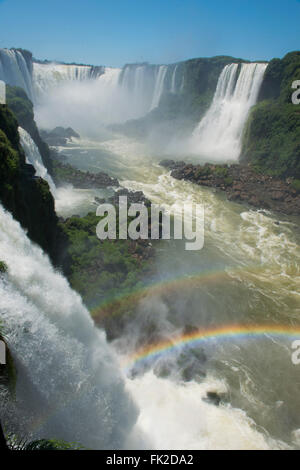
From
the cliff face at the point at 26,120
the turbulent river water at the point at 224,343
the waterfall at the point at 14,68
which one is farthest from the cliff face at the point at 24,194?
the waterfall at the point at 14,68

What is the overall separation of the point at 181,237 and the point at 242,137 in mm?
23225

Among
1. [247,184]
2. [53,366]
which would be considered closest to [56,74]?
[247,184]

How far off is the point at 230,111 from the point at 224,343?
113 feet

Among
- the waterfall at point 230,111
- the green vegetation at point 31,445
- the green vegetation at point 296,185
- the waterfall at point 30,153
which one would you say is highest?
the waterfall at point 230,111

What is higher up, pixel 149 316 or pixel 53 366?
pixel 53 366

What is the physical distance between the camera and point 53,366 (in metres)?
5.55

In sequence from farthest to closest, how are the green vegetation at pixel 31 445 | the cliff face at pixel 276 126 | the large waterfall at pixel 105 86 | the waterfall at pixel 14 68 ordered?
1. the large waterfall at pixel 105 86
2. the waterfall at pixel 14 68
3. the cliff face at pixel 276 126
4. the green vegetation at pixel 31 445

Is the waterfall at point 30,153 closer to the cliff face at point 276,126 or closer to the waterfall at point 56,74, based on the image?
the cliff face at point 276,126

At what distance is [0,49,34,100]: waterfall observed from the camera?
41219 mm

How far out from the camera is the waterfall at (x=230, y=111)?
3403 cm

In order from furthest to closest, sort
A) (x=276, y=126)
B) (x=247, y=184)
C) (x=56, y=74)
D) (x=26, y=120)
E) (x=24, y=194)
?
(x=56, y=74), (x=276, y=126), (x=247, y=184), (x=26, y=120), (x=24, y=194)

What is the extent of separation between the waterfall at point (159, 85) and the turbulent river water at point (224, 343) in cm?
4596

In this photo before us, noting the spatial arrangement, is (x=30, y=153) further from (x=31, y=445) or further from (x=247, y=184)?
(x=247, y=184)

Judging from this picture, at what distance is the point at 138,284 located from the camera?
11945 mm
